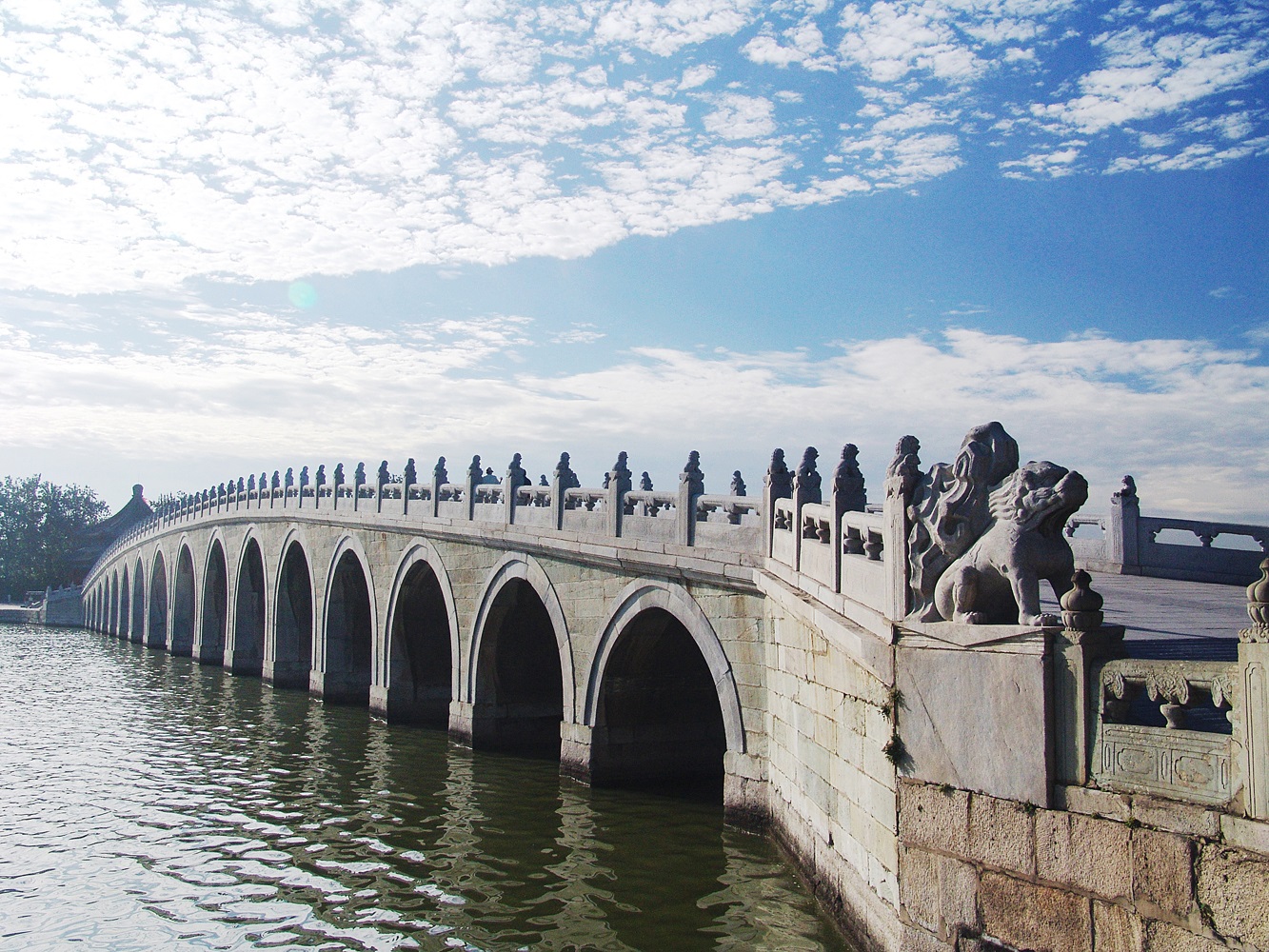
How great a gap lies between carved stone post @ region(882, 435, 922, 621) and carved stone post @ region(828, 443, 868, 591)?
1324mm

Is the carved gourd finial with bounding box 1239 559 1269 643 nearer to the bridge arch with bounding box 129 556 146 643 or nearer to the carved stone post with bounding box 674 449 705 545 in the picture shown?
the carved stone post with bounding box 674 449 705 545

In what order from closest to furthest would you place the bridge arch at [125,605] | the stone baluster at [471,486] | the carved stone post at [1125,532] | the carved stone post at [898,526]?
the carved stone post at [898,526]
the carved stone post at [1125,532]
the stone baluster at [471,486]
the bridge arch at [125,605]

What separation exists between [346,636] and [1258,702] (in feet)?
71.6

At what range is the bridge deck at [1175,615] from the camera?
6.77 meters

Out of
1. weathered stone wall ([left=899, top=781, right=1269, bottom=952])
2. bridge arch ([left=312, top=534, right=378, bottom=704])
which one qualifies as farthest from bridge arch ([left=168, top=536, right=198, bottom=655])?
weathered stone wall ([left=899, top=781, right=1269, bottom=952])

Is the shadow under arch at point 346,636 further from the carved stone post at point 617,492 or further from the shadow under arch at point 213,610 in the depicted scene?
the shadow under arch at point 213,610

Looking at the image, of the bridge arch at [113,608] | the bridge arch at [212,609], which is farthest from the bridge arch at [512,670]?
the bridge arch at [113,608]

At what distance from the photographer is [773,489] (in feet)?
36.2

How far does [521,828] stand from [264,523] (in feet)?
66.4

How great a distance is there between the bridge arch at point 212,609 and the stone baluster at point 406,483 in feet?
53.9

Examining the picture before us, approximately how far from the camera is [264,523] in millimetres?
29406

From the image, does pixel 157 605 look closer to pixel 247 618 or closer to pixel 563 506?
pixel 247 618

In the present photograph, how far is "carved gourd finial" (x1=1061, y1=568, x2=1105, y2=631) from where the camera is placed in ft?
17.5

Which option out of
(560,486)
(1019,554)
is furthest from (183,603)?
(1019,554)
